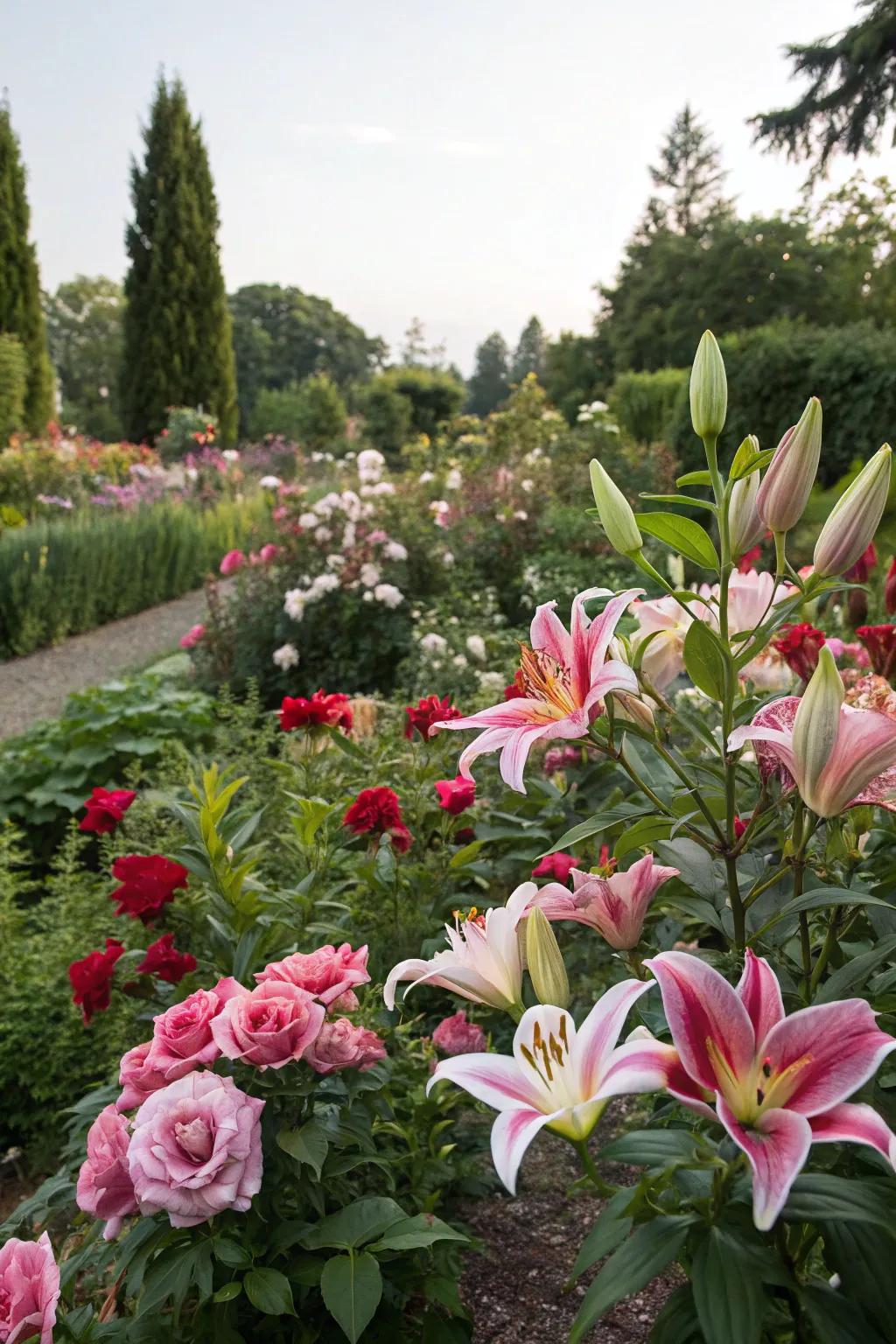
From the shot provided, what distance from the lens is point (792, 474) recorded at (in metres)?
0.81

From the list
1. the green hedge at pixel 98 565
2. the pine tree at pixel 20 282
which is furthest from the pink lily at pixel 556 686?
the pine tree at pixel 20 282

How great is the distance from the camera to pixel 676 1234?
2.06ft

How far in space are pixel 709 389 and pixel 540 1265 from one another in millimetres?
1278

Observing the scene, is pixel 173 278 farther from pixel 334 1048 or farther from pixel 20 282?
pixel 334 1048

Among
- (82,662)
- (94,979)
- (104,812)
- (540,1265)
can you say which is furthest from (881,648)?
(82,662)

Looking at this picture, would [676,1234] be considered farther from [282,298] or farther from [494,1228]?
[282,298]

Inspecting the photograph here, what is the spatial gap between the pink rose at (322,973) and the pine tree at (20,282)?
1489 centimetres

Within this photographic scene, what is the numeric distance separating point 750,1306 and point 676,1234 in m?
0.06

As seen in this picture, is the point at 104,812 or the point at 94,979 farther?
the point at 104,812

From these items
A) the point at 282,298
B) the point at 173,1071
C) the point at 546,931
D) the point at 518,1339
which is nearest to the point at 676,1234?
the point at 546,931

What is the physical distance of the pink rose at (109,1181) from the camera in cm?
104

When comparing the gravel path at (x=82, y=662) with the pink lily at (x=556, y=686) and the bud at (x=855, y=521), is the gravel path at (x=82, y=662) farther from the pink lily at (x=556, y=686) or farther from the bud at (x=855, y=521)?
the bud at (x=855, y=521)

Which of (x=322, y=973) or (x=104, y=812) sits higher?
(x=322, y=973)

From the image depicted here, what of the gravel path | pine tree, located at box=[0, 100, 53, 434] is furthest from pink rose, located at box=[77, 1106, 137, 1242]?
pine tree, located at box=[0, 100, 53, 434]
